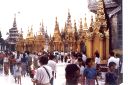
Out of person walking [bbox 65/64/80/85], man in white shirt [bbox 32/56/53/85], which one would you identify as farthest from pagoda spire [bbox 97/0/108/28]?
person walking [bbox 65/64/80/85]

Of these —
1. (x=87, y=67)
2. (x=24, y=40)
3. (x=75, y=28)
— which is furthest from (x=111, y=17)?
(x=24, y=40)

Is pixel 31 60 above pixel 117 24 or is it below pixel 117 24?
below

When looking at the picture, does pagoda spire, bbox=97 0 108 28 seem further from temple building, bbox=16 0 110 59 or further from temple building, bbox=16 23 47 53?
temple building, bbox=16 23 47 53

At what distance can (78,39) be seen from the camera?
840 inches

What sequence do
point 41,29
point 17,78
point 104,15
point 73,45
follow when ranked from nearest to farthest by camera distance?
point 17,78
point 104,15
point 73,45
point 41,29

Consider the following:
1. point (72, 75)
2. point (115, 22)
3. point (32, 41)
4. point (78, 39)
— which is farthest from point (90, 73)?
point (32, 41)

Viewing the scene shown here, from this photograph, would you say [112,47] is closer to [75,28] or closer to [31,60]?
[31,60]

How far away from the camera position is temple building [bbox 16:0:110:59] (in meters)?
10.0

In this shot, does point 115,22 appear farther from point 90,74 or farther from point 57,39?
point 57,39

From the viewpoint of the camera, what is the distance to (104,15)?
10031 millimetres

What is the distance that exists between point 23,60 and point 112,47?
2.19 metres

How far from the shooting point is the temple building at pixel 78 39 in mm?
10008

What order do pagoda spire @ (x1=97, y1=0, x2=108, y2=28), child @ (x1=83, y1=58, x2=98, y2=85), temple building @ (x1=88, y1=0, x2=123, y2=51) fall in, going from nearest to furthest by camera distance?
child @ (x1=83, y1=58, x2=98, y2=85), pagoda spire @ (x1=97, y1=0, x2=108, y2=28), temple building @ (x1=88, y1=0, x2=123, y2=51)

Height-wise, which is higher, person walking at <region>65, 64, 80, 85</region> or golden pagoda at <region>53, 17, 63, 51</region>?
person walking at <region>65, 64, 80, 85</region>
